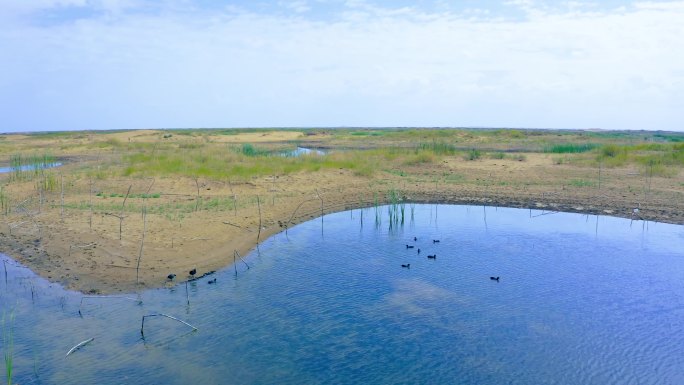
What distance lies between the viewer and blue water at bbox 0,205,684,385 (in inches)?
257

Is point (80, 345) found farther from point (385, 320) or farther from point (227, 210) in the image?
point (227, 210)

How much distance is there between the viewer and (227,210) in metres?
14.4

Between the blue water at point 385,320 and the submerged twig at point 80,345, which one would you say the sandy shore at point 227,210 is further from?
the submerged twig at point 80,345

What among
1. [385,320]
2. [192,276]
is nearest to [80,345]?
[192,276]

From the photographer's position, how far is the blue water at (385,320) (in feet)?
21.4

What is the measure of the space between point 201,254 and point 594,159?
883 inches

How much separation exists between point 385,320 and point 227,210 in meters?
7.58

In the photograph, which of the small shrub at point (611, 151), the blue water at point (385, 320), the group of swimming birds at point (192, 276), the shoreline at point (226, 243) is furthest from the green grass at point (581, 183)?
the group of swimming birds at point (192, 276)

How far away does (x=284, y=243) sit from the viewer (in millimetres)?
12469

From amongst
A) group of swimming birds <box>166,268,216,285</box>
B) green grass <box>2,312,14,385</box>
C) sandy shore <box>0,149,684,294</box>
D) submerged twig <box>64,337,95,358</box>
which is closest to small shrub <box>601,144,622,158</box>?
sandy shore <box>0,149,684,294</box>

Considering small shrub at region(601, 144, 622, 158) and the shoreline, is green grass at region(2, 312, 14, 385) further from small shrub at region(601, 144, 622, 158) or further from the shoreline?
small shrub at region(601, 144, 622, 158)

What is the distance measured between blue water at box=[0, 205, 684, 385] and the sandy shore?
738 mm

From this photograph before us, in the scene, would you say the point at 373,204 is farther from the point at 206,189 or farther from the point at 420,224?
the point at 206,189

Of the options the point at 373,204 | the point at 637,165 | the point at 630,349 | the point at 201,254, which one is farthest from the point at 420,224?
the point at 637,165
